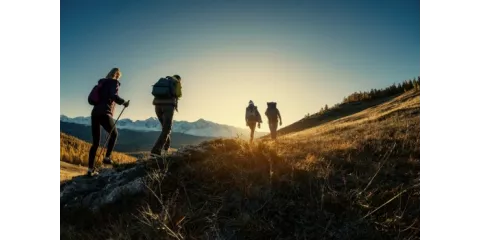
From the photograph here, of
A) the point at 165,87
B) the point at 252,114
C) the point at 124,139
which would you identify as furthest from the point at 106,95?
the point at 124,139

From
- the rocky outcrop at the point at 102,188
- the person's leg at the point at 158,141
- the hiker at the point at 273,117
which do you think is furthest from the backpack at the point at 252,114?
the rocky outcrop at the point at 102,188

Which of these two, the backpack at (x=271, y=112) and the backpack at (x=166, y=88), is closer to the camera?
the backpack at (x=166, y=88)

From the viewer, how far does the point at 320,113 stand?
69.1 feet

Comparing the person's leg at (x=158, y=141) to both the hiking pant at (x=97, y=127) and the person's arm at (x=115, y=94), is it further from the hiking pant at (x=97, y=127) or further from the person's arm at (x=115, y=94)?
the person's arm at (x=115, y=94)

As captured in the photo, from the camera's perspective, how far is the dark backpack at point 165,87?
262 inches

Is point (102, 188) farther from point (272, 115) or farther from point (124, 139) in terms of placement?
point (124, 139)

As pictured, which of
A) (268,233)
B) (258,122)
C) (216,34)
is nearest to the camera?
(268,233)

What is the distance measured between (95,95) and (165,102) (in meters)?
1.26

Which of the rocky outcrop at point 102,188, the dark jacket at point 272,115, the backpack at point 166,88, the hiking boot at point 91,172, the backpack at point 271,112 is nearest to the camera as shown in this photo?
the rocky outcrop at point 102,188

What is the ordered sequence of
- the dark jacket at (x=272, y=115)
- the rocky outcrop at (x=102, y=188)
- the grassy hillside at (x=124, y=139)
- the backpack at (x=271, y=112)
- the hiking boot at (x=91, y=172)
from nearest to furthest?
1. the rocky outcrop at (x=102, y=188)
2. the hiking boot at (x=91, y=172)
3. the grassy hillside at (x=124, y=139)
4. the backpack at (x=271, y=112)
5. the dark jacket at (x=272, y=115)

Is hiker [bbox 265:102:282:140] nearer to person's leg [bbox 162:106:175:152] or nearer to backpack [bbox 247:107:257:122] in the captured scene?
backpack [bbox 247:107:257:122]

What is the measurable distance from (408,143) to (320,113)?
15.2 meters
